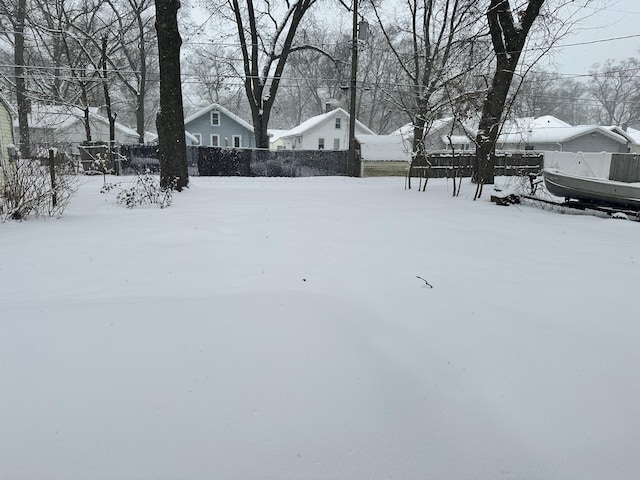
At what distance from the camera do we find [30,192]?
5953 mm

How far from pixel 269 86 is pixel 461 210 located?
56.3 feet

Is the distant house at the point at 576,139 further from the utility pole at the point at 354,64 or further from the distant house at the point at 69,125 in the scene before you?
the distant house at the point at 69,125

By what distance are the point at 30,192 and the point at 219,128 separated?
93.6ft

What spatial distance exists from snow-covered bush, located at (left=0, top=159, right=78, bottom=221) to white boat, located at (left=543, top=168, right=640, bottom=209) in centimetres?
876

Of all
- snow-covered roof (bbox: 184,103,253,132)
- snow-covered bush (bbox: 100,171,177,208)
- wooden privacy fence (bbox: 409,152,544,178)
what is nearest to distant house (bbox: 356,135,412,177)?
wooden privacy fence (bbox: 409,152,544,178)

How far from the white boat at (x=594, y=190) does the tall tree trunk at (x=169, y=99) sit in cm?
785

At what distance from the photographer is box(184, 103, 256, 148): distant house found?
1282 inches

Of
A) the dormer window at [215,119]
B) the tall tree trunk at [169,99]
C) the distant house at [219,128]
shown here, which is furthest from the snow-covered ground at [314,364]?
the dormer window at [215,119]

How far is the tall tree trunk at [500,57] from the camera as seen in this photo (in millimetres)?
10578

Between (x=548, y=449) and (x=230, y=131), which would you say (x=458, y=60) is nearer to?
(x=548, y=449)

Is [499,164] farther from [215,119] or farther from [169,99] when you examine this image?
[215,119]

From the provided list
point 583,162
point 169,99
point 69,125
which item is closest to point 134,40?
point 69,125

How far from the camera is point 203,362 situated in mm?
2182

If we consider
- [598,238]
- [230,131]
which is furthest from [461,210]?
[230,131]
